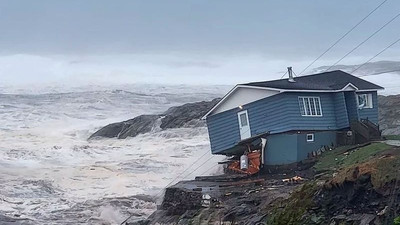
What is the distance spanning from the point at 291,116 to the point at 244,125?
2.02 m

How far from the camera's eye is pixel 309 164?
20828 mm

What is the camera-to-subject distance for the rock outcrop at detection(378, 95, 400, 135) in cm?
2850

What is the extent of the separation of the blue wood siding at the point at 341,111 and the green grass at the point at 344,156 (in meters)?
1.96

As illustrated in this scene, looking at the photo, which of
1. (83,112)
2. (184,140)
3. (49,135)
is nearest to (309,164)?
(184,140)

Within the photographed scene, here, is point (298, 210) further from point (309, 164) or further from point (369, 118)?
point (369, 118)

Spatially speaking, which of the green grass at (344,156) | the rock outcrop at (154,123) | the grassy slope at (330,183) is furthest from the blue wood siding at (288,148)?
the rock outcrop at (154,123)

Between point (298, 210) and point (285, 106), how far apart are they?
9733mm

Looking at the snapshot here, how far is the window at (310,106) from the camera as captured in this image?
2203 cm

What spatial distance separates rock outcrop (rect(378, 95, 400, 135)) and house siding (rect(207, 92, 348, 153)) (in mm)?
5411

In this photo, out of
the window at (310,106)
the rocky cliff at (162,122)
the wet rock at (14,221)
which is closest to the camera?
the wet rock at (14,221)

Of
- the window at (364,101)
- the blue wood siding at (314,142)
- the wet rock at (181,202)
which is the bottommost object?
the wet rock at (181,202)

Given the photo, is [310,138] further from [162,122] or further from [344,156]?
[162,122]

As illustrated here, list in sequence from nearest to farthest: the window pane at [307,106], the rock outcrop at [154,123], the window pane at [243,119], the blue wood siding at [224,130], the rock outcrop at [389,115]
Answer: the window pane at [307,106], the window pane at [243,119], the blue wood siding at [224,130], the rock outcrop at [389,115], the rock outcrop at [154,123]

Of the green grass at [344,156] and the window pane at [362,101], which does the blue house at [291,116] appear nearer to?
the window pane at [362,101]
